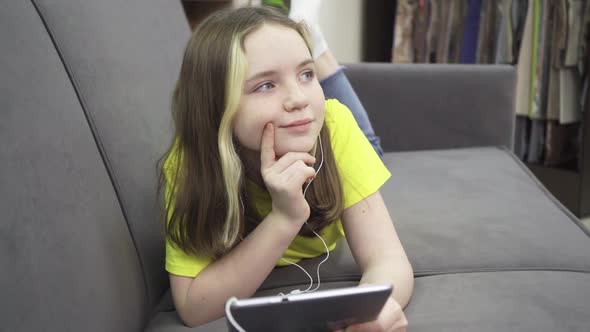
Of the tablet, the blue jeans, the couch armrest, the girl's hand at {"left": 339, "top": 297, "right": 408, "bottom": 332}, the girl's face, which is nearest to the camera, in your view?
the tablet

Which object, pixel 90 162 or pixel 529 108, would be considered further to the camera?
pixel 529 108

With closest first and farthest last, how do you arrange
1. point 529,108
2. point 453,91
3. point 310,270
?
point 310,270, point 453,91, point 529,108

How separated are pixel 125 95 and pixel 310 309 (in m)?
0.52

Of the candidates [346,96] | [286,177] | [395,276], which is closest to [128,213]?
[286,177]

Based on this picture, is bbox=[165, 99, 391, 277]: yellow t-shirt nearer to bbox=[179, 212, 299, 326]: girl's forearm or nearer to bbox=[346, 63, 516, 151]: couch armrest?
bbox=[179, 212, 299, 326]: girl's forearm

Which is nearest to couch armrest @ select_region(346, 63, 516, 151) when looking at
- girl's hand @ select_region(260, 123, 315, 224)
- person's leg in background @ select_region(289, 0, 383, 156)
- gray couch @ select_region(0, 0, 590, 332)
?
person's leg in background @ select_region(289, 0, 383, 156)

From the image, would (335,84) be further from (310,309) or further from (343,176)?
(310,309)

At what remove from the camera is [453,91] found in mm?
1613

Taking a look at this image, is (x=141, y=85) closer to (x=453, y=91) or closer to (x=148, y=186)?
(x=148, y=186)

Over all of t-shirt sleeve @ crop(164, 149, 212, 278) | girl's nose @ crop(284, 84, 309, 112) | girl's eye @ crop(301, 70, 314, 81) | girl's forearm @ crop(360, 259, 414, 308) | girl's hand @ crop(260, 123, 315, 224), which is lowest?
girl's forearm @ crop(360, 259, 414, 308)

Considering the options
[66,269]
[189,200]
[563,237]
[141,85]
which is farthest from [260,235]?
[563,237]

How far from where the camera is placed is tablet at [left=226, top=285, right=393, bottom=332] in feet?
1.52

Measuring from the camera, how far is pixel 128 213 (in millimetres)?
791

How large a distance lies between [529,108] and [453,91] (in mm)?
836
